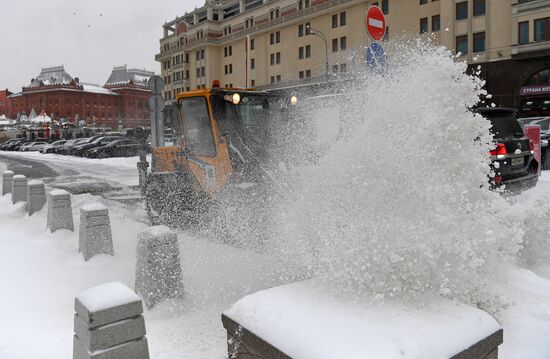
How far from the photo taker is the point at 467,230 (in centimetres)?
332

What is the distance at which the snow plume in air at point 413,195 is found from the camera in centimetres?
305

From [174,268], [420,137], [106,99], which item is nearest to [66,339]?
[174,268]

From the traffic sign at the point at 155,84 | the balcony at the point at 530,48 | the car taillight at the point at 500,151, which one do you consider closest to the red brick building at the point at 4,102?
the balcony at the point at 530,48

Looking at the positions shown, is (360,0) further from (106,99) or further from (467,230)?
(106,99)

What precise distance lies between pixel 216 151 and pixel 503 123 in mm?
5138

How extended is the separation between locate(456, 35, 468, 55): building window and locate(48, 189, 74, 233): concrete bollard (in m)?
35.4

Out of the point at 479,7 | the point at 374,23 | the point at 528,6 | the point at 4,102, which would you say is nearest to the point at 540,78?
the point at 528,6

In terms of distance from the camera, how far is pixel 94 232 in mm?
6438

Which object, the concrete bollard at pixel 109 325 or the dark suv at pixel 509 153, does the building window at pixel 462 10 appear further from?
the concrete bollard at pixel 109 325

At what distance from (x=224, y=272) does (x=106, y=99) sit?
12235cm

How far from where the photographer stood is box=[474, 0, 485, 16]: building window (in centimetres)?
3528

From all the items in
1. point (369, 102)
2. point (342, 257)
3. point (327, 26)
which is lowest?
point (342, 257)

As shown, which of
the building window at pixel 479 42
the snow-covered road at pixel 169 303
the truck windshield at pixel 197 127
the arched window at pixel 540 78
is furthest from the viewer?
the building window at pixel 479 42

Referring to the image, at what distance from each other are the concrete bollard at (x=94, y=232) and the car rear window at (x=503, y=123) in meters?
6.41
